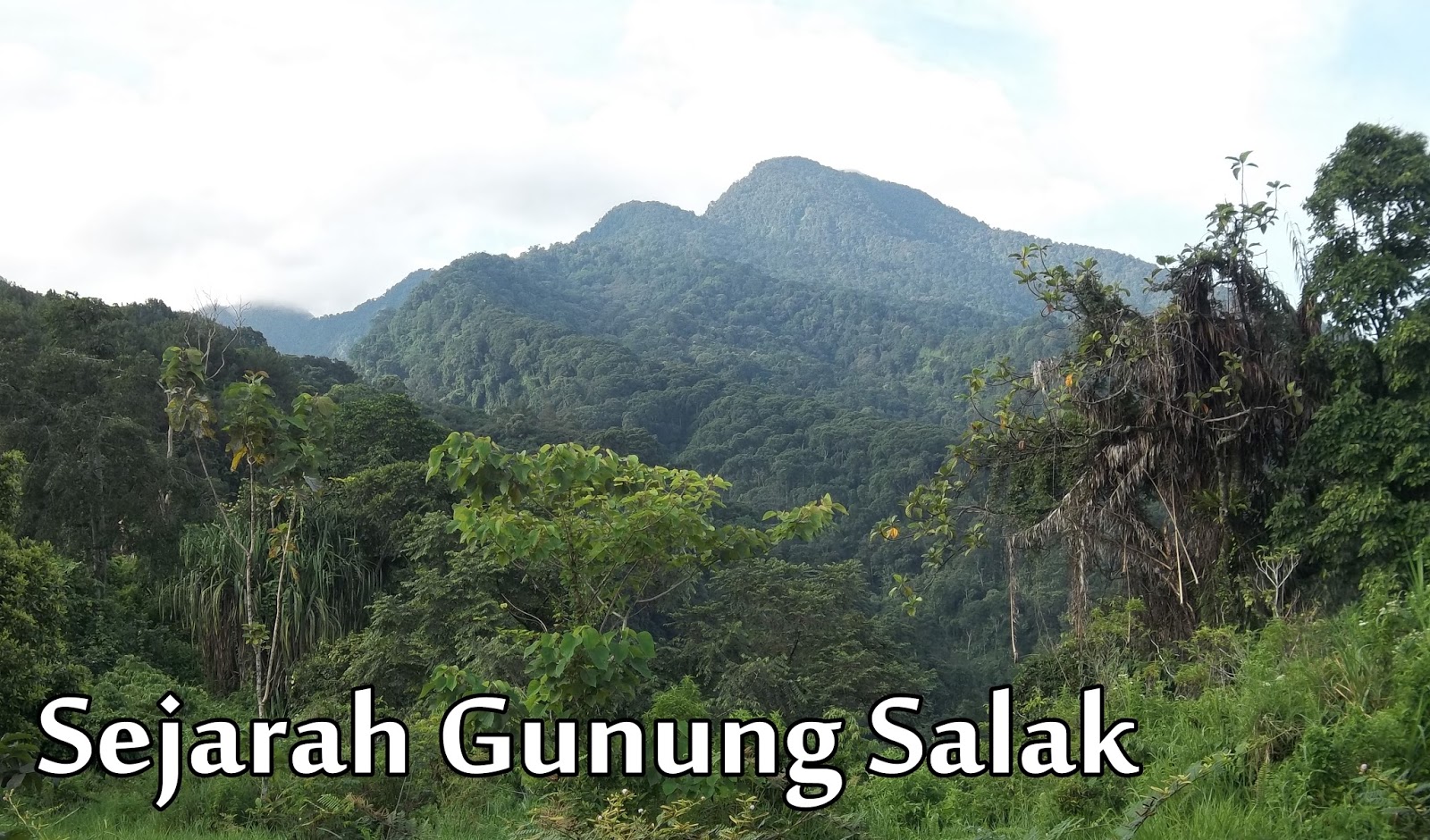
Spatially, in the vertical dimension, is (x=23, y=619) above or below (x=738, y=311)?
below

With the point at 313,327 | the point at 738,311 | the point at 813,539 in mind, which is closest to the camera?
the point at 813,539

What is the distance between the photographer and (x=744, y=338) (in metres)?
91.4

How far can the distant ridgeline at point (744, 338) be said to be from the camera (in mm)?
49219

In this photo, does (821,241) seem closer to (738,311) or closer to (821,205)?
(821,205)

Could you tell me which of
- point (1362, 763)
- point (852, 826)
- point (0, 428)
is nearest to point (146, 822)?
point (852, 826)

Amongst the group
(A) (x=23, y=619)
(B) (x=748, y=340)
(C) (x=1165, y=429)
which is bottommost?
(A) (x=23, y=619)

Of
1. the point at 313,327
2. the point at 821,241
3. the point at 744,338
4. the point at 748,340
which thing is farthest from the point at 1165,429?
the point at 821,241

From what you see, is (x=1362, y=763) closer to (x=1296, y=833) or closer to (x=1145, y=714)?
(x=1296, y=833)

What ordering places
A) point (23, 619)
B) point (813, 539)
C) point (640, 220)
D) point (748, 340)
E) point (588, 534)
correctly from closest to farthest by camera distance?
point (588, 534), point (23, 619), point (813, 539), point (748, 340), point (640, 220)

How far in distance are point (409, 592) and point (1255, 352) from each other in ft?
35.8

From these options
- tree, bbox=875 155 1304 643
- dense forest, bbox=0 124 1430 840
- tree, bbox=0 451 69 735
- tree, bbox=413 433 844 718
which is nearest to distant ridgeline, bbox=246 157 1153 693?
tree, bbox=875 155 1304 643

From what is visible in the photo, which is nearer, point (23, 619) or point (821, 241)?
point (23, 619)

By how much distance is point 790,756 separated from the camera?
4.32 m

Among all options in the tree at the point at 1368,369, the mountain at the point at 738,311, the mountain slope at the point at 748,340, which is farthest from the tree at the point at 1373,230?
the mountain at the point at 738,311
